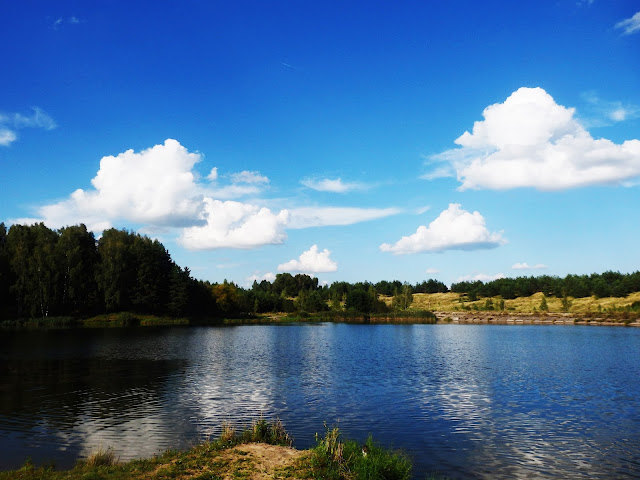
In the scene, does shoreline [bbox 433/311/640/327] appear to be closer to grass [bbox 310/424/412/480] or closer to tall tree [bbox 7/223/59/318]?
tall tree [bbox 7/223/59/318]

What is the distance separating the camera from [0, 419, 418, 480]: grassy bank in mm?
16969

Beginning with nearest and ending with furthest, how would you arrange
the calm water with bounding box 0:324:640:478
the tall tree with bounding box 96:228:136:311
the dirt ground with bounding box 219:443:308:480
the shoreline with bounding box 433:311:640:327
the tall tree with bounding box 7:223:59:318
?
the dirt ground with bounding box 219:443:308:480 → the calm water with bounding box 0:324:640:478 → the tall tree with bounding box 7:223:59:318 → the tall tree with bounding box 96:228:136:311 → the shoreline with bounding box 433:311:640:327

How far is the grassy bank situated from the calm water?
2.53 m

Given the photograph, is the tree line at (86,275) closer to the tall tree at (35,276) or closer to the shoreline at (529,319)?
the tall tree at (35,276)

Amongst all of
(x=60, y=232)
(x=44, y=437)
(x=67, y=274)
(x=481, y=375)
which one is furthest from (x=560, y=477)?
(x=60, y=232)

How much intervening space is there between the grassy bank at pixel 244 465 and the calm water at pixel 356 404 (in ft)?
8.29

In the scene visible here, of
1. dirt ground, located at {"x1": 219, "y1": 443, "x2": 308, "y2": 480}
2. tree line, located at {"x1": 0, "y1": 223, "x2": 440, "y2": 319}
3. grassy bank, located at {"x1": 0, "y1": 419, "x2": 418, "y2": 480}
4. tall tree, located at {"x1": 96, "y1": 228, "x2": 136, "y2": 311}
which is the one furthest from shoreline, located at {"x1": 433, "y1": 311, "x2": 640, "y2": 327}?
dirt ground, located at {"x1": 219, "y1": 443, "x2": 308, "y2": 480}

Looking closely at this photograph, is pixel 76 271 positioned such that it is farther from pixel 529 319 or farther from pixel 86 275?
pixel 529 319

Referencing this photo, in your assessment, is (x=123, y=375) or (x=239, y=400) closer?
(x=239, y=400)

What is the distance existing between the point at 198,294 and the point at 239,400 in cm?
14072

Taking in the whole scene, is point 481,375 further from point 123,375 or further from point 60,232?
point 60,232

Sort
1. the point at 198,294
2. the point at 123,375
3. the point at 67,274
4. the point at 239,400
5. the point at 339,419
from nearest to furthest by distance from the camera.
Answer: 1. the point at 339,419
2. the point at 239,400
3. the point at 123,375
4. the point at 67,274
5. the point at 198,294

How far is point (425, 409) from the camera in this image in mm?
32125

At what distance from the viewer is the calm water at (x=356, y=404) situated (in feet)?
74.6
